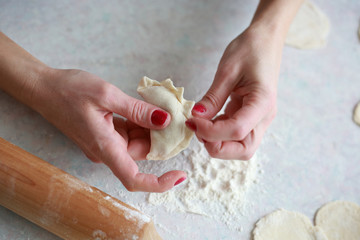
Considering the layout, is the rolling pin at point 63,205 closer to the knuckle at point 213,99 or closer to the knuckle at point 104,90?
the knuckle at point 104,90

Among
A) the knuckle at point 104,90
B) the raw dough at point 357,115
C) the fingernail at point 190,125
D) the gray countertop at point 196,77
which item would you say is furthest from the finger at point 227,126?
the raw dough at point 357,115

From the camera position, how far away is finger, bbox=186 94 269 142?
1.21 meters

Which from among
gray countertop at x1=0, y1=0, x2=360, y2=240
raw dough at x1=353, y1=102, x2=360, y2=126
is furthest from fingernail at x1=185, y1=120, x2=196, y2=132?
raw dough at x1=353, y1=102, x2=360, y2=126

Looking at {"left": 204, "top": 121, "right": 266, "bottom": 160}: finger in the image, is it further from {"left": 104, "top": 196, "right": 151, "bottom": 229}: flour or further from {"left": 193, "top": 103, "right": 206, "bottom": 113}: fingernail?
{"left": 104, "top": 196, "right": 151, "bottom": 229}: flour

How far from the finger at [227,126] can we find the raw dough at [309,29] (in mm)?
1167

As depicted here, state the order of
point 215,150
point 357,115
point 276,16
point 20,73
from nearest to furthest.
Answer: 1. point 215,150
2. point 20,73
3. point 276,16
4. point 357,115

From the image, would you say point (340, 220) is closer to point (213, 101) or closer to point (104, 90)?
point (213, 101)

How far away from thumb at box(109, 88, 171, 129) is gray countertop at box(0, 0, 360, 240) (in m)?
0.44

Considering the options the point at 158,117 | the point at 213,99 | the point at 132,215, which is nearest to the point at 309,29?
the point at 213,99

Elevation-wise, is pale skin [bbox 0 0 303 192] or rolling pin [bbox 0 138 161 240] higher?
pale skin [bbox 0 0 303 192]

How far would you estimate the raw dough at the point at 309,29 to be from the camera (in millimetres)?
2203

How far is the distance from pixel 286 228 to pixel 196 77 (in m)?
1.00

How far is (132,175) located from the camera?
4.14ft

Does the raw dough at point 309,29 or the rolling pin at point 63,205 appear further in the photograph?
the raw dough at point 309,29
